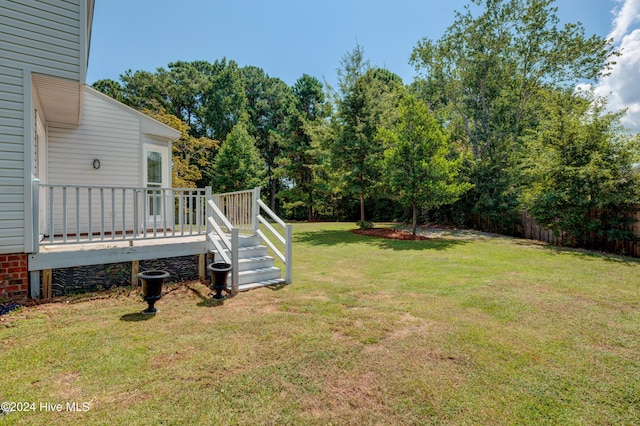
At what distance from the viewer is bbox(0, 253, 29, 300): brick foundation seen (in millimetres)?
4184

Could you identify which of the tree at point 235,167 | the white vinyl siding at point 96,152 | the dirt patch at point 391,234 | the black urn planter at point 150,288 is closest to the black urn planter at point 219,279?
the black urn planter at point 150,288

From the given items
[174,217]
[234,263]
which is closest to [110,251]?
[174,217]

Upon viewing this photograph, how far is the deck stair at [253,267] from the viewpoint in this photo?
216 inches

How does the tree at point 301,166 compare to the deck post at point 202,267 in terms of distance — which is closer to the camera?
the deck post at point 202,267

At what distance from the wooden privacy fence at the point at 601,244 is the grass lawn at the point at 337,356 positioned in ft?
17.2

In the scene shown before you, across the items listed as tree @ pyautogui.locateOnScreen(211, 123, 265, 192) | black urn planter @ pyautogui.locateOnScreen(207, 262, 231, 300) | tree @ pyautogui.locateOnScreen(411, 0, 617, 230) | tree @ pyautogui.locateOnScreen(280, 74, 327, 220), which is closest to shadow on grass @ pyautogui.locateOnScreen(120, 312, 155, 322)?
black urn planter @ pyautogui.locateOnScreen(207, 262, 231, 300)

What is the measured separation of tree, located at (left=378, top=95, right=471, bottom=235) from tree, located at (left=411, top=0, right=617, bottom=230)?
13.4ft

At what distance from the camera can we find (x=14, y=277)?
167 inches

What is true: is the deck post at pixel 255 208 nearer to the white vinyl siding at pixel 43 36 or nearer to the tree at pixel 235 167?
the white vinyl siding at pixel 43 36

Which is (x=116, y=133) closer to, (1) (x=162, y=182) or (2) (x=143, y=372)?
(1) (x=162, y=182)

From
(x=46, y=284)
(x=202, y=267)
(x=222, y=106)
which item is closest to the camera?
(x=46, y=284)

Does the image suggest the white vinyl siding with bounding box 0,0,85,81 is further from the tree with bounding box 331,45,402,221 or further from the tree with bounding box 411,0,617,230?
the tree with bounding box 411,0,617,230

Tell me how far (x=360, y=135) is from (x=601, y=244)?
9.71 metres

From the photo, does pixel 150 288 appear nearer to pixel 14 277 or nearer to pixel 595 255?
pixel 14 277
